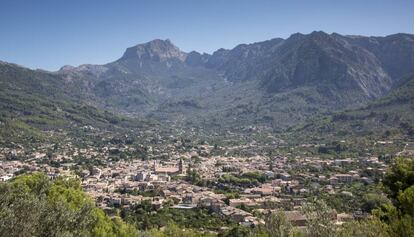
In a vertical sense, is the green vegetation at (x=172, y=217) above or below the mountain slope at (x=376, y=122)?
below

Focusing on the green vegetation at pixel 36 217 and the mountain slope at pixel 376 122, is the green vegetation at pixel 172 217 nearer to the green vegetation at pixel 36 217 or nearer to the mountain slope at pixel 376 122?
the green vegetation at pixel 36 217

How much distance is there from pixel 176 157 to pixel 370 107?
110 m

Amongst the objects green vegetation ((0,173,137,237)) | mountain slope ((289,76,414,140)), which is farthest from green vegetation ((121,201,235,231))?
mountain slope ((289,76,414,140))

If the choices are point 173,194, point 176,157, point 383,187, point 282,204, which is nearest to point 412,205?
point 383,187

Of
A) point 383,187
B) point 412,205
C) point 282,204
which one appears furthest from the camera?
point 282,204

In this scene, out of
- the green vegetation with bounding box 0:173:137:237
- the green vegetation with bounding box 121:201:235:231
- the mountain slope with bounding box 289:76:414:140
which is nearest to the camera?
the green vegetation with bounding box 0:173:137:237

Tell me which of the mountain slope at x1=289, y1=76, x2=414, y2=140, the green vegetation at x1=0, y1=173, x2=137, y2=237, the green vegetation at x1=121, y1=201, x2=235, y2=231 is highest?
the green vegetation at x1=0, y1=173, x2=137, y2=237

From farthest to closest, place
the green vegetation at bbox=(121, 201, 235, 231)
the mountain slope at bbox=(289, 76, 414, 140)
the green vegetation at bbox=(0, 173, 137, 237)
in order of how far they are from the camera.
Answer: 1. the mountain slope at bbox=(289, 76, 414, 140)
2. the green vegetation at bbox=(121, 201, 235, 231)
3. the green vegetation at bbox=(0, 173, 137, 237)

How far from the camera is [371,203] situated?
56094 millimetres

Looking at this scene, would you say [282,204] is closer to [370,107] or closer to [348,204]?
[348,204]

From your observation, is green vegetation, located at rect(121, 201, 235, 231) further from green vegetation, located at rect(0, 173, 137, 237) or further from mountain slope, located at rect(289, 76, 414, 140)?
mountain slope, located at rect(289, 76, 414, 140)

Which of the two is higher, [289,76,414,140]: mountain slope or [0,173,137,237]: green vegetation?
[0,173,137,237]: green vegetation

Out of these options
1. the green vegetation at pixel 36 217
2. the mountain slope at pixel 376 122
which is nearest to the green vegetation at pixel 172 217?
the green vegetation at pixel 36 217

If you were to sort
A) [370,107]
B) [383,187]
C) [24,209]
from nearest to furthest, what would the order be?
[24,209], [383,187], [370,107]
